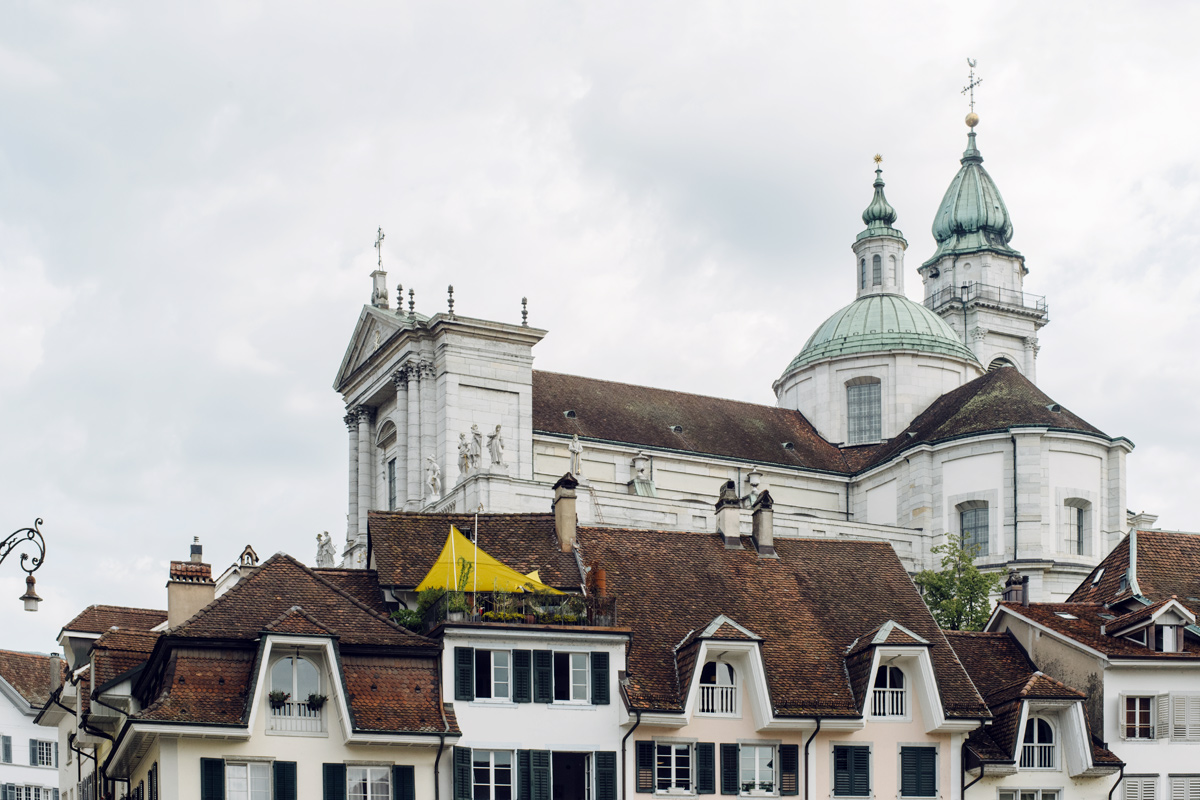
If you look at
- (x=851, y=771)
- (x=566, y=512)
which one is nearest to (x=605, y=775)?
(x=851, y=771)

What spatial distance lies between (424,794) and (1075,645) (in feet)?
63.6

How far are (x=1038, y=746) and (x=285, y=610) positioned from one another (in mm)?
20827

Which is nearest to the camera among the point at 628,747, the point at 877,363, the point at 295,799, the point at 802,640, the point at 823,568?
the point at 295,799

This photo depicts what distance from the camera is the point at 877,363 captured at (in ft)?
407

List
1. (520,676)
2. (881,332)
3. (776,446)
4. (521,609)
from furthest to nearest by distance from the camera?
(881,332) < (776,446) < (521,609) < (520,676)

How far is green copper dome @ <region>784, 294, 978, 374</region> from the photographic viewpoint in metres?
124

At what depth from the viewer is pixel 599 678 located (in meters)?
52.4

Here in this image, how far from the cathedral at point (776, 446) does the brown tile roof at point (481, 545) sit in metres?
35.3

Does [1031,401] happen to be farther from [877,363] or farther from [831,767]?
[831,767]

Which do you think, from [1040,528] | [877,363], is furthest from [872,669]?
[877,363]

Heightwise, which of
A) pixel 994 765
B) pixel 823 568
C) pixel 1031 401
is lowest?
pixel 994 765

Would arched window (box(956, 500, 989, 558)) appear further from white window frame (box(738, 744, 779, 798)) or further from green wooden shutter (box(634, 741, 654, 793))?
green wooden shutter (box(634, 741, 654, 793))

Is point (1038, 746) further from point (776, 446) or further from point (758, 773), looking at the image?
point (776, 446)

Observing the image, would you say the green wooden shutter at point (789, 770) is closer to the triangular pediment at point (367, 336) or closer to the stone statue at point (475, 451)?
the stone statue at point (475, 451)
